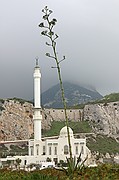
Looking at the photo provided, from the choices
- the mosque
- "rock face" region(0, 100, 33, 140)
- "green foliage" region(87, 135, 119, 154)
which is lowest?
the mosque

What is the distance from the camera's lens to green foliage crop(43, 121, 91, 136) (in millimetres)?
104175

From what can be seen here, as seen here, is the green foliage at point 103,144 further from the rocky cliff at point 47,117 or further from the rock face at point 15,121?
the rock face at point 15,121

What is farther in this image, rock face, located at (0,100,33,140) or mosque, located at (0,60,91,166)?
rock face, located at (0,100,33,140)

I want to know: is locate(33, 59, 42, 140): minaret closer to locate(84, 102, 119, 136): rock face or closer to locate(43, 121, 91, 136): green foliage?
locate(43, 121, 91, 136): green foliage

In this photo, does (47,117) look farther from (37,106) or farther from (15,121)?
(37,106)

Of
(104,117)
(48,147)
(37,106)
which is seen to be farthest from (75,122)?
(48,147)

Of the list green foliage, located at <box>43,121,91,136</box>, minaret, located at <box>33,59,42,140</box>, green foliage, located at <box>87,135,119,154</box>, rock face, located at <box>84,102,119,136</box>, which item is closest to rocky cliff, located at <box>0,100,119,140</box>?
rock face, located at <box>84,102,119,136</box>

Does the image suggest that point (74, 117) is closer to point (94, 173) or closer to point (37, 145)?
point (37, 145)

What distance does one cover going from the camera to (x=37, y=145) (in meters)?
75.2

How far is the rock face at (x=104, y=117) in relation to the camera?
109 m

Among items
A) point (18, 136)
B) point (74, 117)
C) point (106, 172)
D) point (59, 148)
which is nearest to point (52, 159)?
point (59, 148)

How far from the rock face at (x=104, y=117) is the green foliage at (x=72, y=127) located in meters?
1.96

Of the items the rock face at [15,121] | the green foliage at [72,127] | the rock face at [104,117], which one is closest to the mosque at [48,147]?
the rock face at [15,121]

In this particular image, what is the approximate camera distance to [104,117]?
10988 cm
